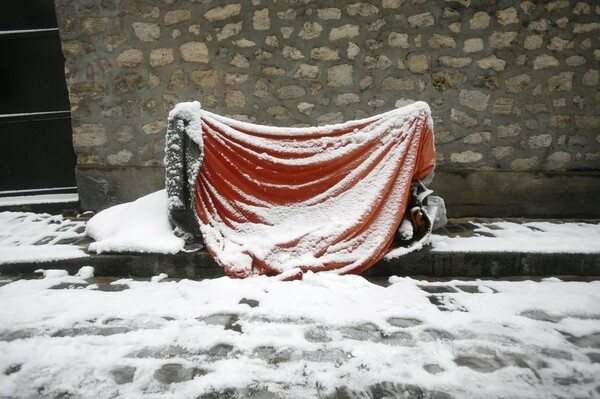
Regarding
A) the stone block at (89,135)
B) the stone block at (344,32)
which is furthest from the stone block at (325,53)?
the stone block at (89,135)

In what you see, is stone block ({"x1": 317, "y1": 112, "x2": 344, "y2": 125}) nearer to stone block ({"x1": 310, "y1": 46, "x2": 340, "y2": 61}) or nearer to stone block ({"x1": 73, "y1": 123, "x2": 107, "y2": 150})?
stone block ({"x1": 310, "y1": 46, "x2": 340, "y2": 61})

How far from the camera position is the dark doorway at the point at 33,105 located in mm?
3982

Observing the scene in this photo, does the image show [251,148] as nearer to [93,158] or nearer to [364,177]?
[364,177]

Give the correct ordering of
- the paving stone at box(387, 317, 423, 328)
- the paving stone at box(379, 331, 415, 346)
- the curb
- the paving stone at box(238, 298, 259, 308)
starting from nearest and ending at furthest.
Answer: the paving stone at box(379, 331, 415, 346)
the paving stone at box(387, 317, 423, 328)
the paving stone at box(238, 298, 259, 308)
the curb

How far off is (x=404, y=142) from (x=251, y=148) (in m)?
1.08

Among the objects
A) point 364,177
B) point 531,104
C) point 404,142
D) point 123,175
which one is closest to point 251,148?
point 364,177

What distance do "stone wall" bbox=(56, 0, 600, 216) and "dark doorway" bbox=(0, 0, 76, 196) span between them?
2.11ft

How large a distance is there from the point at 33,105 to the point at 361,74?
367 cm

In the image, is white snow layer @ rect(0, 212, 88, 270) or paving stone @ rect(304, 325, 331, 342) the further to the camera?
white snow layer @ rect(0, 212, 88, 270)

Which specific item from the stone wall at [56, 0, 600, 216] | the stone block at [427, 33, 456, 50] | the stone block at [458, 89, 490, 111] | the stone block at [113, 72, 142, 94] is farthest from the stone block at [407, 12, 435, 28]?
the stone block at [113, 72, 142, 94]

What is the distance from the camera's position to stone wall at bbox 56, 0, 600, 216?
3469 millimetres

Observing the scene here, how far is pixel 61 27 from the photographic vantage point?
3.54 metres

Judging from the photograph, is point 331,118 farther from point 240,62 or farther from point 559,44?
point 559,44

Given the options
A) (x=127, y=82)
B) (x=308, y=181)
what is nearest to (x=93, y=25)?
(x=127, y=82)
